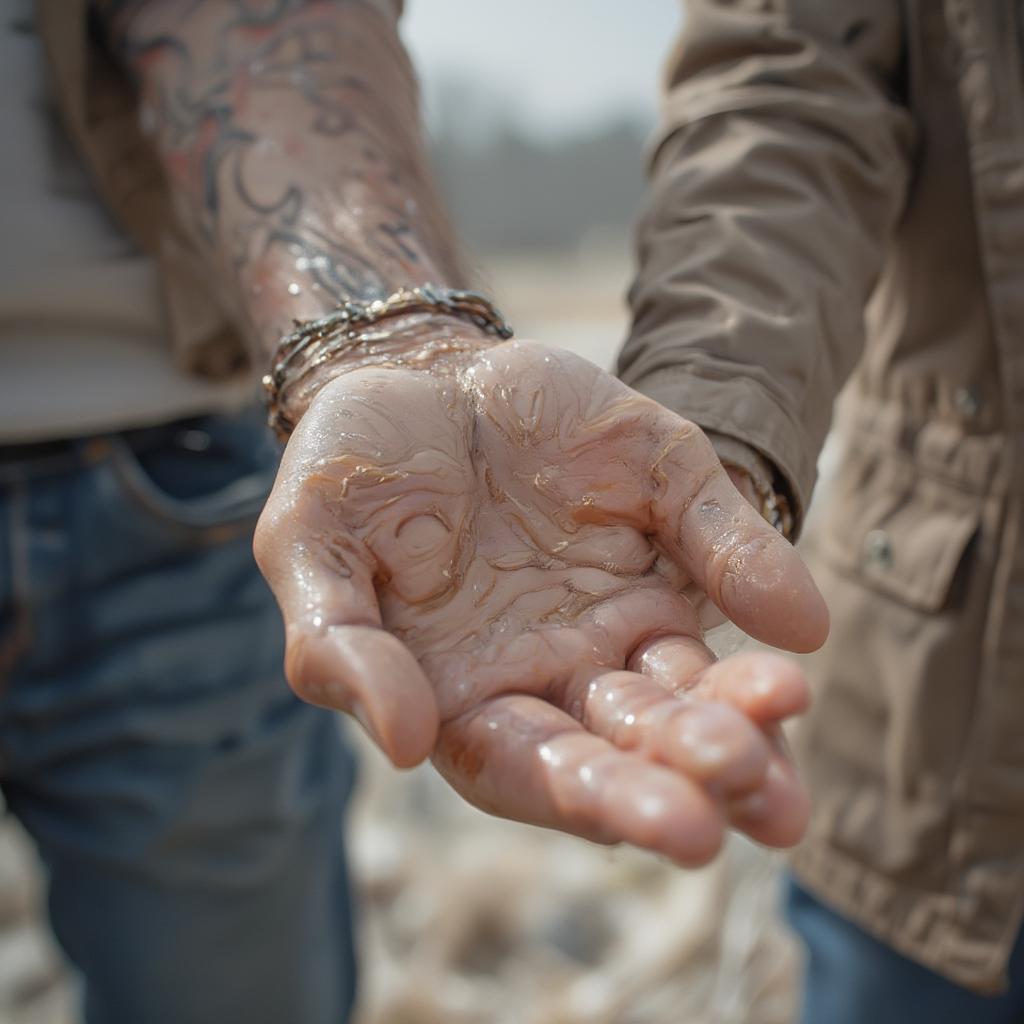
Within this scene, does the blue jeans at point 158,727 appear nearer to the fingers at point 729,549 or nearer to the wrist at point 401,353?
the wrist at point 401,353

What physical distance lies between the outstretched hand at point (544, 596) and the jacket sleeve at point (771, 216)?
0.15 metres

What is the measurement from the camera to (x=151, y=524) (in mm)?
1442

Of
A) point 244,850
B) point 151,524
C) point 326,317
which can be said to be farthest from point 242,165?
point 244,850

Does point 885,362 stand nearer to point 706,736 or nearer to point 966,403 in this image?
point 966,403

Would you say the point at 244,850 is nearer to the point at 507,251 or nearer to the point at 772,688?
the point at 772,688

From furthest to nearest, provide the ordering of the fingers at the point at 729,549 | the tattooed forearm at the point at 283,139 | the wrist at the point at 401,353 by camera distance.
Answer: the tattooed forearm at the point at 283,139 < the wrist at the point at 401,353 < the fingers at the point at 729,549

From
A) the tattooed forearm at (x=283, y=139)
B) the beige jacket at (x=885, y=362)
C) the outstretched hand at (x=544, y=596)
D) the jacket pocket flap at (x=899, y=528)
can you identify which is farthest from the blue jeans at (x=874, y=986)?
the tattooed forearm at (x=283, y=139)

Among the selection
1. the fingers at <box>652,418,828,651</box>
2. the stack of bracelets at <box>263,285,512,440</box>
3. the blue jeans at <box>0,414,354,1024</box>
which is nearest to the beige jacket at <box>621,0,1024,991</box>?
the fingers at <box>652,418,828,651</box>

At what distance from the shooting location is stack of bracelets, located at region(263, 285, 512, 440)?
3.60ft

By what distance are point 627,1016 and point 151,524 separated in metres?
1.66

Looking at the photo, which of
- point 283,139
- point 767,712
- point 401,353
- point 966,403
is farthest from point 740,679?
point 283,139

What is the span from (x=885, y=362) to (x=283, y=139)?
0.86m

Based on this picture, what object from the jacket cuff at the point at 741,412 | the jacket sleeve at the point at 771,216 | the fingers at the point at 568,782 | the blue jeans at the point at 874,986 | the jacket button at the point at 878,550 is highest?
the jacket sleeve at the point at 771,216

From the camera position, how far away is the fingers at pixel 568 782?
0.68 meters
